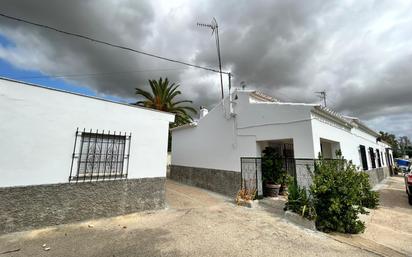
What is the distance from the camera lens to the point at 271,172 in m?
8.75

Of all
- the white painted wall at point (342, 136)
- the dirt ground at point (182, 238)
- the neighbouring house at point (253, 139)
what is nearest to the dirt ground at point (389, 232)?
the dirt ground at point (182, 238)

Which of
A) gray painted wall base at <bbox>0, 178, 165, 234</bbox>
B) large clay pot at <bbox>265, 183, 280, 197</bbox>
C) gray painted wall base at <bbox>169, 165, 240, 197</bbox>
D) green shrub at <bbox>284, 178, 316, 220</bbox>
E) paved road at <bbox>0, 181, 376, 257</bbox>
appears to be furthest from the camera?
gray painted wall base at <bbox>169, 165, 240, 197</bbox>

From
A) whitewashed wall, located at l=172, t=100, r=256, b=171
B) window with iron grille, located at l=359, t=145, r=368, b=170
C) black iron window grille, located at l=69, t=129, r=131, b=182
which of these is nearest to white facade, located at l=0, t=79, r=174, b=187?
black iron window grille, located at l=69, t=129, r=131, b=182

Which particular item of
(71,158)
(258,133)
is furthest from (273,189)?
(71,158)

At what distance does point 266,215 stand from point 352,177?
112 inches

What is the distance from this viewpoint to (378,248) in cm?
A: 438

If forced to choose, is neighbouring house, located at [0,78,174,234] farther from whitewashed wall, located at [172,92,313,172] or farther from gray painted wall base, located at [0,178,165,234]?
whitewashed wall, located at [172,92,313,172]

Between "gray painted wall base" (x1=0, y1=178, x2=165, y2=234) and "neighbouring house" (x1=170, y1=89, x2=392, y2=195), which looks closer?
"gray painted wall base" (x1=0, y1=178, x2=165, y2=234)

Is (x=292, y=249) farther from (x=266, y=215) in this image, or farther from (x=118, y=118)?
(x=118, y=118)

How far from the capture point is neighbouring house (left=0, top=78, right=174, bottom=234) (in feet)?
14.8

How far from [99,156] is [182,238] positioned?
342cm

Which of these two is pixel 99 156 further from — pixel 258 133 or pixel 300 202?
pixel 258 133

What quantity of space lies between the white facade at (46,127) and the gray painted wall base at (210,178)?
Result: 5.06 m

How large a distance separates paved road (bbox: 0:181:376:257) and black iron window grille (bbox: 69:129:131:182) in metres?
1.28
